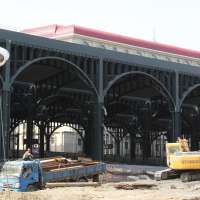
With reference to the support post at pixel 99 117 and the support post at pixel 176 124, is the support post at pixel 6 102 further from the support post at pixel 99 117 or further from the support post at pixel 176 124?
the support post at pixel 176 124

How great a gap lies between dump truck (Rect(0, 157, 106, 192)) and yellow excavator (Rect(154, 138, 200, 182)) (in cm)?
751

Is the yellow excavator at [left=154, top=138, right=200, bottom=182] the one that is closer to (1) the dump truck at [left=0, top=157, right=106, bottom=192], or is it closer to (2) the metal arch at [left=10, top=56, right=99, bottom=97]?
(1) the dump truck at [left=0, top=157, right=106, bottom=192]

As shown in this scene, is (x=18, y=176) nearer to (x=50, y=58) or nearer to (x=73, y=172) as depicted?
(x=73, y=172)

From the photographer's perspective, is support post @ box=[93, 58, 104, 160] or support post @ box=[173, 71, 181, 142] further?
support post @ box=[173, 71, 181, 142]

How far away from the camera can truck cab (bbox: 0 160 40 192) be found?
32469mm

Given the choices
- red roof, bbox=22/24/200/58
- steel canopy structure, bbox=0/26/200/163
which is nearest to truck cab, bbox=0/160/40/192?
steel canopy structure, bbox=0/26/200/163

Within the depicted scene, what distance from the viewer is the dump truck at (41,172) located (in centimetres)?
3266

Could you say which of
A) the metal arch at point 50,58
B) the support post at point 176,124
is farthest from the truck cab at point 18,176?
the support post at point 176,124

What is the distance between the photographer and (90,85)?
5472 centimetres

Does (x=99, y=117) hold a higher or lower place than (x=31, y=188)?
higher

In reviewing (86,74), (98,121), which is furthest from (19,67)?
(98,121)

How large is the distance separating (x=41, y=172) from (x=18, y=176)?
2463 millimetres

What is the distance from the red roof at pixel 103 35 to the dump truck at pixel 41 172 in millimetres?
38166

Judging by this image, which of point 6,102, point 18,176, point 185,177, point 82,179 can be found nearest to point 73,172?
point 82,179
